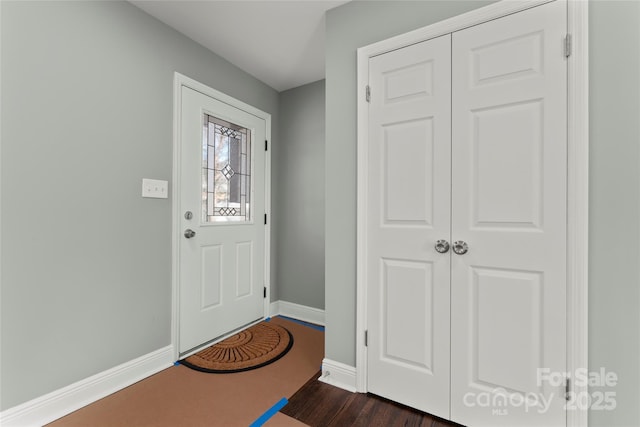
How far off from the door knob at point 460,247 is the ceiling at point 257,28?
1.64 meters

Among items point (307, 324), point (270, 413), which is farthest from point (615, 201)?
point (307, 324)

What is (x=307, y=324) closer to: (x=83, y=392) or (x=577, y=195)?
(x=83, y=392)

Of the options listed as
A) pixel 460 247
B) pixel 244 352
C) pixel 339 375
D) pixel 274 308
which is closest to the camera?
pixel 460 247

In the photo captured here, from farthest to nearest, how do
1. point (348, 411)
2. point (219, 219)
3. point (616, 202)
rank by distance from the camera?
1. point (219, 219)
2. point (348, 411)
3. point (616, 202)

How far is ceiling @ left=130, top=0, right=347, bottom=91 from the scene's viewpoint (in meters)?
1.86

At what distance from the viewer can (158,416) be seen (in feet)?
4.99

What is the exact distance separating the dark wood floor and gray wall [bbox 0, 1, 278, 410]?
3.65 feet

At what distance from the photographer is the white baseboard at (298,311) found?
113 inches

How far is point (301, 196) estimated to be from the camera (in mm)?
3004

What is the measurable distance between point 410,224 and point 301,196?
1.59 m

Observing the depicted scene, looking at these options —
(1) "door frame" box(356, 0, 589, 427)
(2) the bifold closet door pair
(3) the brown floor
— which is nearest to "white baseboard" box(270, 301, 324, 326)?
(3) the brown floor

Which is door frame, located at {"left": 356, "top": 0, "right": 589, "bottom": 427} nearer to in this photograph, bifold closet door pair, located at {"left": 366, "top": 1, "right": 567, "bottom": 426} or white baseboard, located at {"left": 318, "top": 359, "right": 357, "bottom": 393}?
bifold closet door pair, located at {"left": 366, "top": 1, "right": 567, "bottom": 426}

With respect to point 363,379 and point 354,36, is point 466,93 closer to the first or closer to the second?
point 354,36

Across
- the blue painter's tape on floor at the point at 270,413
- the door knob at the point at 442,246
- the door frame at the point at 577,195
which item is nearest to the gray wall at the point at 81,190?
the blue painter's tape on floor at the point at 270,413
